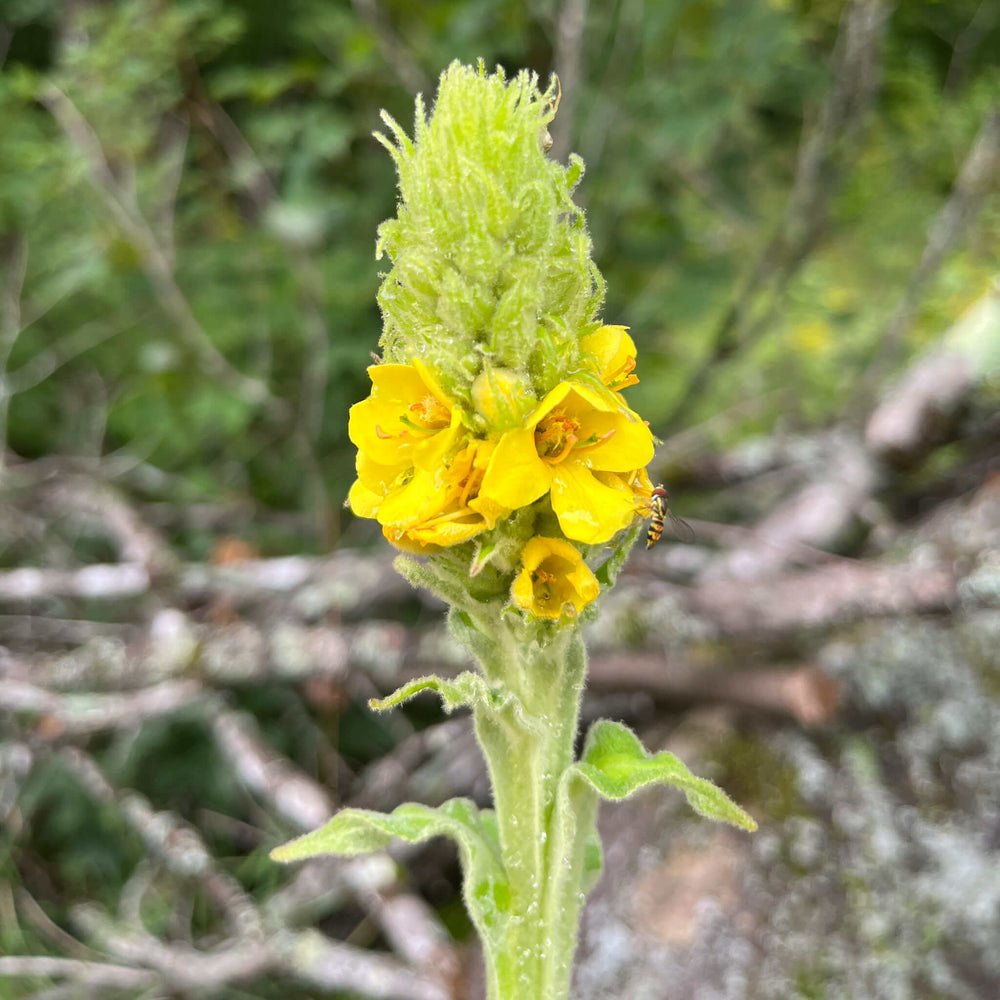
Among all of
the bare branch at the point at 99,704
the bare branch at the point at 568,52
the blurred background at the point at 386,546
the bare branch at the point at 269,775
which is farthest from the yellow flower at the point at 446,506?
the bare branch at the point at 99,704

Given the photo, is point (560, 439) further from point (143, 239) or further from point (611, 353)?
point (143, 239)

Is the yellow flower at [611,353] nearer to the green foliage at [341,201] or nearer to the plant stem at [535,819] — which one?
the plant stem at [535,819]

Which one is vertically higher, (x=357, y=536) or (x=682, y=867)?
(x=357, y=536)

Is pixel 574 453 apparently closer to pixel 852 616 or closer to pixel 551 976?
pixel 551 976

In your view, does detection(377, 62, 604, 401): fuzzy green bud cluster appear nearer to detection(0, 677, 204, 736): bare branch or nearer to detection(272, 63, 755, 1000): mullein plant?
detection(272, 63, 755, 1000): mullein plant

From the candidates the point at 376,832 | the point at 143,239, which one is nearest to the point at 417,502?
the point at 376,832

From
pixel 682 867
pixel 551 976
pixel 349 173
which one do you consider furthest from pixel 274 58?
pixel 551 976
